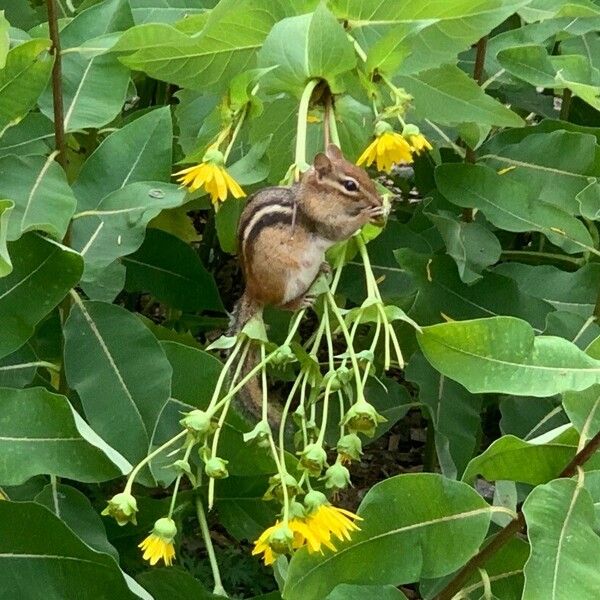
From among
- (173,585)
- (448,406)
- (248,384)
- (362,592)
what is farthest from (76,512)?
(448,406)

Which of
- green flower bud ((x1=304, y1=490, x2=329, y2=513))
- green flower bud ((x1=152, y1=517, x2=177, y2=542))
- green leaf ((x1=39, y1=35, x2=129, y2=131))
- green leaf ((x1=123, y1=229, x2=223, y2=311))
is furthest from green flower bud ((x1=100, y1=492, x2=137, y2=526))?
green leaf ((x1=123, y1=229, x2=223, y2=311))

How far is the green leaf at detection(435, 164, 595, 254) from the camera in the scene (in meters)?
1.25

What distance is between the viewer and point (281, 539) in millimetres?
791

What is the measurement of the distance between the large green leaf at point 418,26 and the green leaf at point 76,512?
60cm

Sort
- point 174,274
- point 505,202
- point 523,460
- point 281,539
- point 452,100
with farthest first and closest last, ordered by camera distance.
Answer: point 174,274 < point 505,202 < point 452,100 < point 523,460 < point 281,539

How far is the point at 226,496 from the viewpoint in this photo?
1305 mm

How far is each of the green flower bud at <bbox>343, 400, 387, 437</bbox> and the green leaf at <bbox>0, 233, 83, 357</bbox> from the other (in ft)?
1.20

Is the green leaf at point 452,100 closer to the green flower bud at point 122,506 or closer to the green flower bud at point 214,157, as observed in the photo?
the green flower bud at point 214,157

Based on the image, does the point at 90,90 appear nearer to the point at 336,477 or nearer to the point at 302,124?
the point at 302,124

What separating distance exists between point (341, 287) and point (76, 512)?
0.46 metres

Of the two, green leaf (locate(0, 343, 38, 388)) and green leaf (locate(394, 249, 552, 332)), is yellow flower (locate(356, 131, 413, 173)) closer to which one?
green leaf (locate(394, 249, 552, 332))

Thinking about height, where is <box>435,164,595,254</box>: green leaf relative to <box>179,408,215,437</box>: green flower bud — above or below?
below

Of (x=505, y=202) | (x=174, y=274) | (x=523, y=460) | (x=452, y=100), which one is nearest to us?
(x=523, y=460)

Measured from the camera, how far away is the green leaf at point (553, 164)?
4.14 feet
